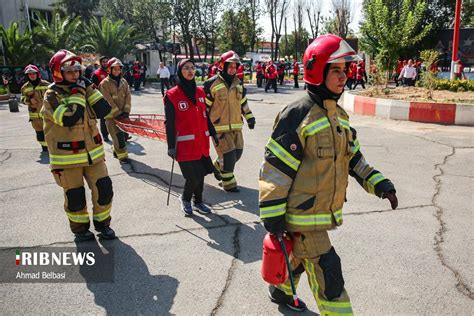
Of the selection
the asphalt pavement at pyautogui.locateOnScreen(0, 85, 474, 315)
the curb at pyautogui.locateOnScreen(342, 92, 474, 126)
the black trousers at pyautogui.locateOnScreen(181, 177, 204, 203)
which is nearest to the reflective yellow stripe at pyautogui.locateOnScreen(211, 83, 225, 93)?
the black trousers at pyautogui.locateOnScreen(181, 177, 204, 203)

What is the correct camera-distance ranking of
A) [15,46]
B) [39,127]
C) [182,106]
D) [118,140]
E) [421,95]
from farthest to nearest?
[15,46] → [421,95] → [39,127] → [118,140] → [182,106]

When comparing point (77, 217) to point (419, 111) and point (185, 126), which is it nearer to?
point (185, 126)

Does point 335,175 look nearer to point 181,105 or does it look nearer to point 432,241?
point 432,241

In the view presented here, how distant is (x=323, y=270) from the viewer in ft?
8.73

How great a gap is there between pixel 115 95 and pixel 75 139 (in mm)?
3883

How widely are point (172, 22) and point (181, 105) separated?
118ft

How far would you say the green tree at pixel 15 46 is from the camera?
2497 cm

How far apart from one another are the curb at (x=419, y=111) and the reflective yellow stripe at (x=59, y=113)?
988 centimetres

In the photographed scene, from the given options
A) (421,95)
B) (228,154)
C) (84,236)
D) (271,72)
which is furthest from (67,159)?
(271,72)

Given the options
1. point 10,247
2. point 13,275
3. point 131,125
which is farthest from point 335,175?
point 131,125

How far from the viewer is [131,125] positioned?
299 inches

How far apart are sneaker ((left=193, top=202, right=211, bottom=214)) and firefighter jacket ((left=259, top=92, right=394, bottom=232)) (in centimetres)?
Result: 281

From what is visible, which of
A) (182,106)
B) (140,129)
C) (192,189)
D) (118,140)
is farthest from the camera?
(118,140)
